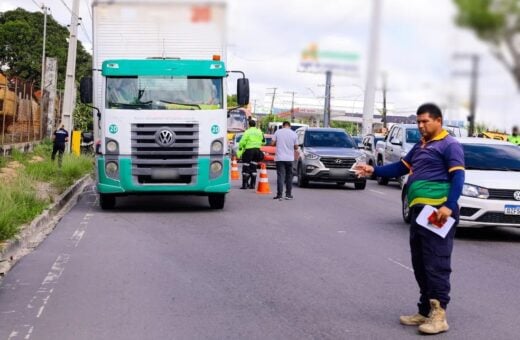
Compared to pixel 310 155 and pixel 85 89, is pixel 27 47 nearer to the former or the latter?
pixel 310 155

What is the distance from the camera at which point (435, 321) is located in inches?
226

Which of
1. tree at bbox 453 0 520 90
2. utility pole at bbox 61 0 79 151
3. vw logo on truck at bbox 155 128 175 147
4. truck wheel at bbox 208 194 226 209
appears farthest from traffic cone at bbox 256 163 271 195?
tree at bbox 453 0 520 90

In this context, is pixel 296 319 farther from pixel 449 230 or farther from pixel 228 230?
pixel 228 230

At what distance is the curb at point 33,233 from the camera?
363 inches

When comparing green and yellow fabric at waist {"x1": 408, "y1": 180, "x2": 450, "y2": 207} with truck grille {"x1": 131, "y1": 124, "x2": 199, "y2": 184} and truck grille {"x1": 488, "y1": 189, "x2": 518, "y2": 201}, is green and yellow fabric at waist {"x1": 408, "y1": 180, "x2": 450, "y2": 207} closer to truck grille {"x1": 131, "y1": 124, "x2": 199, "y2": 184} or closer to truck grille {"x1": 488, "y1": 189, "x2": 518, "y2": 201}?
truck grille {"x1": 488, "y1": 189, "x2": 518, "y2": 201}

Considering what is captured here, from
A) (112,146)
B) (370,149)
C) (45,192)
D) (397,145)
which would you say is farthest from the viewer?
(370,149)

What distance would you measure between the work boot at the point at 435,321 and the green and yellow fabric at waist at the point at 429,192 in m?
0.78

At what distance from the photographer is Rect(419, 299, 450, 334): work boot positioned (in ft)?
Answer: 18.8

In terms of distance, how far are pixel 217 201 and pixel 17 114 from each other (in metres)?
16.1

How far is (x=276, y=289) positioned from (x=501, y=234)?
668 cm

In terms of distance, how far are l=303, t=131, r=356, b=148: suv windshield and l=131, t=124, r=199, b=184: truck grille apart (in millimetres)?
8695

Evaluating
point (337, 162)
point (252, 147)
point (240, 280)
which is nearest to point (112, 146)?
point (252, 147)

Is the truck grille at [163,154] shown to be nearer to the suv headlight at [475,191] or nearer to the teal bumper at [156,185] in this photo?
the teal bumper at [156,185]

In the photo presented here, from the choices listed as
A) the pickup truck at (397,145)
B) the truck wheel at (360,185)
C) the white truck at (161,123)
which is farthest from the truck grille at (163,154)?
the pickup truck at (397,145)
